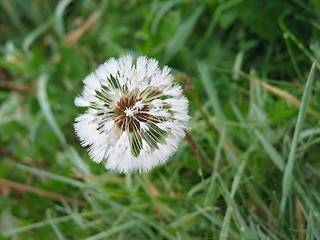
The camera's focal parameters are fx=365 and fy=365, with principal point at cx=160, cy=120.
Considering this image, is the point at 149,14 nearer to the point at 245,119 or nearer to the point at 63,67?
the point at 63,67

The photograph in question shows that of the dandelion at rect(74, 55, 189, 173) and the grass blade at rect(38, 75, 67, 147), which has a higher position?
the grass blade at rect(38, 75, 67, 147)

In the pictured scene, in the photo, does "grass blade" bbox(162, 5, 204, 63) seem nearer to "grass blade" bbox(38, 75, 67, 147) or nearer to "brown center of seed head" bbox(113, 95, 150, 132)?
"grass blade" bbox(38, 75, 67, 147)

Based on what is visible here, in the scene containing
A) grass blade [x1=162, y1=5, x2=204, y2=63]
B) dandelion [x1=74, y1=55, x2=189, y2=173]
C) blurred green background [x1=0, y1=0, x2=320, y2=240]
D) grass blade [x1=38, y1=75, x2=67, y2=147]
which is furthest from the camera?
grass blade [x1=162, y1=5, x2=204, y2=63]

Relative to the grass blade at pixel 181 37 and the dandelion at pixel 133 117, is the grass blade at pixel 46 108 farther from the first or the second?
the dandelion at pixel 133 117

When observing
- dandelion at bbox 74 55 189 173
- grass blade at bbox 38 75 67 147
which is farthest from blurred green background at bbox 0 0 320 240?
dandelion at bbox 74 55 189 173

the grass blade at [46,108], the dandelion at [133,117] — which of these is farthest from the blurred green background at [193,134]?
the dandelion at [133,117]

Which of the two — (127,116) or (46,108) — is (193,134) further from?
(46,108)

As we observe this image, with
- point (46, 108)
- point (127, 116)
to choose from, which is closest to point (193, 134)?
point (127, 116)
